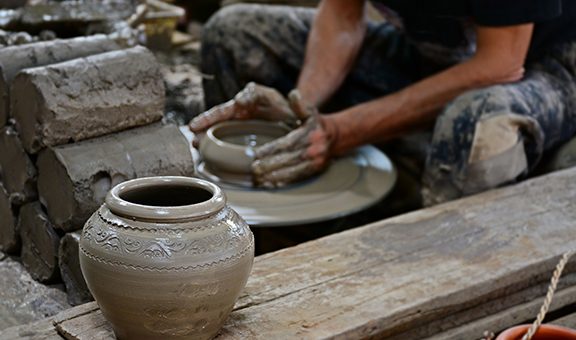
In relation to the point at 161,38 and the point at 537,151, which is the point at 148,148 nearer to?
the point at 537,151

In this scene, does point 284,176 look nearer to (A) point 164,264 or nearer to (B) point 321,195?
(B) point 321,195

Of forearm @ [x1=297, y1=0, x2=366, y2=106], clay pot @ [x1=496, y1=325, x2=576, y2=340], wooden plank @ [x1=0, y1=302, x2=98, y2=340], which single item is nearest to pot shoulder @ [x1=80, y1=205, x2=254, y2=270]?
wooden plank @ [x1=0, y1=302, x2=98, y2=340]

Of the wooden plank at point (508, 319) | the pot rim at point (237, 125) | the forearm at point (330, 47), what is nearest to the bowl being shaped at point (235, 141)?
the pot rim at point (237, 125)

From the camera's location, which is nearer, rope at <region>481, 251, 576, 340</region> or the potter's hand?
rope at <region>481, 251, 576, 340</region>

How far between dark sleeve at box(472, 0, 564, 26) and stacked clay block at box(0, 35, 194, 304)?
3.47 ft

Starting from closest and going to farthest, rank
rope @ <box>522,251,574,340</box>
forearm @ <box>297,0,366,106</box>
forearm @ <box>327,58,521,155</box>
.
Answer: rope @ <box>522,251,574,340</box>
forearm @ <box>327,58,521,155</box>
forearm @ <box>297,0,366,106</box>

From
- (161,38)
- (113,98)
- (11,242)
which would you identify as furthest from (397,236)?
(161,38)

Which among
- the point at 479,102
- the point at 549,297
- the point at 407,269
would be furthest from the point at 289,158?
the point at 549,297

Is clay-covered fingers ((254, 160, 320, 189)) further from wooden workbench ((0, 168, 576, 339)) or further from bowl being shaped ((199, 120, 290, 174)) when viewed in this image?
wooden workbench ((0, 168, 576, 339))

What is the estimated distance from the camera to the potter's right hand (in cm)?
277

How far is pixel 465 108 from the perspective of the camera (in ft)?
8.43

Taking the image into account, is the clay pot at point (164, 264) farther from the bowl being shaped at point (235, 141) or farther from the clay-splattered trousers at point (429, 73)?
A: the clay-splattered trousers at point (429, 73)

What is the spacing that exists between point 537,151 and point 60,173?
4.89 feet

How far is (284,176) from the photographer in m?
2.62
